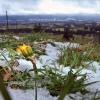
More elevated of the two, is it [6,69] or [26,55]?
[26,55]

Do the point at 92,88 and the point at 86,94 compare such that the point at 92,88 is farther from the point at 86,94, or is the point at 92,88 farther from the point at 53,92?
the point at 53,92

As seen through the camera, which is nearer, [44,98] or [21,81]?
[44,98]

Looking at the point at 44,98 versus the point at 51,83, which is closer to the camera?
the point at 44,98

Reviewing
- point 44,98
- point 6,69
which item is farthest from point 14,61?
point 44,98

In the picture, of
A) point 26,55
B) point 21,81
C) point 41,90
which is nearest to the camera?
point 26,55

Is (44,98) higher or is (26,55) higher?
(26,55)

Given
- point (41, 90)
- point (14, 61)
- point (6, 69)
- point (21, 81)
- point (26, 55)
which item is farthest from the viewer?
point (14, 61)

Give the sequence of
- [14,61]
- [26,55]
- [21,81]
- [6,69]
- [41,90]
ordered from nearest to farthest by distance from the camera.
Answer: [26,55] < [41,90] < [21,81] < [6,69] < [14,61]

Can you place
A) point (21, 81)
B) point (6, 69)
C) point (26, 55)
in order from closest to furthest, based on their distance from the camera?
point (26, 55) < point (21, 81) < point (6, 69)

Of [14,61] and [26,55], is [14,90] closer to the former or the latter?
[14,61]
